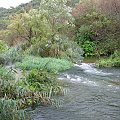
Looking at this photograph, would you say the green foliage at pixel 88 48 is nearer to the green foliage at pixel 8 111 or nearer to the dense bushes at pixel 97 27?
the dense bushes at pixel 97 27

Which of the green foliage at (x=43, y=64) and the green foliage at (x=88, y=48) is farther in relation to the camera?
the green foliage at (x=88, y=48)

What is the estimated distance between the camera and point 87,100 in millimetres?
15773

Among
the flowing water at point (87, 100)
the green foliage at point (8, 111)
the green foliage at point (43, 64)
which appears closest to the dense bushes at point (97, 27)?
the green foliage at point (43, 64)

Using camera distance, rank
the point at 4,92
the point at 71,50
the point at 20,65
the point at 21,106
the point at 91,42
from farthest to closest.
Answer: the point at 91,42
the point at 71,50
the point at 20,65
the point at 21,106
the point at 4,92

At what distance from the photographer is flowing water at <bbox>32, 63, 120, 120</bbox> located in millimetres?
13139

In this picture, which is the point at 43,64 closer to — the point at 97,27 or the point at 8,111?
the point at 8,111

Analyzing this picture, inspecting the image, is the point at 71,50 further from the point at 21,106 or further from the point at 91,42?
the point at 21,106

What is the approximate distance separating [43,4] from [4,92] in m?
24.6

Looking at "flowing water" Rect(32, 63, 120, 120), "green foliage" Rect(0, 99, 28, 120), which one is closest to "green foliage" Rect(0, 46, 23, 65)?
"flowing water" Rect(32, 63, 120, 120)

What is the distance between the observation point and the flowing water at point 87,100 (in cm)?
1314

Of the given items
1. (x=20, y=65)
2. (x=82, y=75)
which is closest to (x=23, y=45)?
(x=20, y=65)

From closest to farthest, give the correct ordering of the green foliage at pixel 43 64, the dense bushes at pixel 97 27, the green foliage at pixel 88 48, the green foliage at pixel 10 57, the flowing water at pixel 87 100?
the flowing water at pixel 87 100, the green foliage at pixel 43 64, the green foliage at pixel 10 57, the dense bushes at pixel 97 27, the green foliage at pixel 88 48

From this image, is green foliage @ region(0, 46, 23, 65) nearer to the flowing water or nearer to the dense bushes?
the flowing water

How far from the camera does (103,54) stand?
4000 cm
